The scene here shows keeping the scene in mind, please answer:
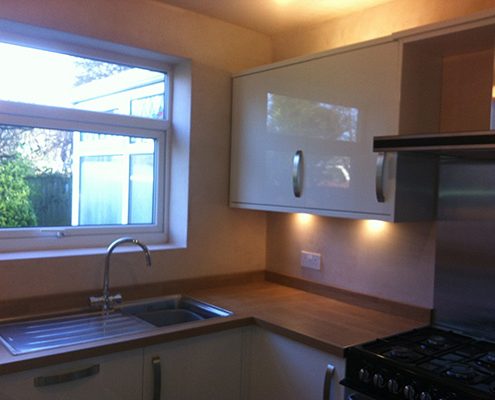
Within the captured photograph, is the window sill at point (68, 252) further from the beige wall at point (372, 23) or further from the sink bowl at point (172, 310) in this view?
the beige wall at point (372, 23)

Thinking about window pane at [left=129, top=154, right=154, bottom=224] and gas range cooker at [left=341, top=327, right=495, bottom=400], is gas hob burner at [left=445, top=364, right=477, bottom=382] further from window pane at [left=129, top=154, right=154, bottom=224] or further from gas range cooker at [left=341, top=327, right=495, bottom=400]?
window pane at [left=129, top=154, right=154, bottom=224]

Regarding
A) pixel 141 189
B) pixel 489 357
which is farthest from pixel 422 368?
pixel 141 189

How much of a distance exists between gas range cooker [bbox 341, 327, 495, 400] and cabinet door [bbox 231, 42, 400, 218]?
0.55 m

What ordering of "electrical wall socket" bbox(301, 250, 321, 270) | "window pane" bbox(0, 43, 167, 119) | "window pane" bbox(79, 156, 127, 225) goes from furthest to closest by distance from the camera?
"electrical wall socket" bbox(301, 250, 321, 270)
"window pane" bbox(79, 156, 127, 225)
"window pane" bbox(0, 43, 167, 119)

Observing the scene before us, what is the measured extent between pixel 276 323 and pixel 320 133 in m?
0.89

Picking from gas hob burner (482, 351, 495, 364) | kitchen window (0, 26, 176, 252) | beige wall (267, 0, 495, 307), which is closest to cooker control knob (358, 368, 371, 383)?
gas hob burner (482, 351, 495, 364)

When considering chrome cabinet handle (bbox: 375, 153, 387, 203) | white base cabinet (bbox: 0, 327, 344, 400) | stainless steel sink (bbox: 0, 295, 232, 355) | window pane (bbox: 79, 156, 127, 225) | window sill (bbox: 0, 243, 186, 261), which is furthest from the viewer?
window pane (bbox: 79, 156, 127, 225)

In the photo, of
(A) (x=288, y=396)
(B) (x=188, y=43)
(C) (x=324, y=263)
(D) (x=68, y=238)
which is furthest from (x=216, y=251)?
(B) (x=188, y=43)

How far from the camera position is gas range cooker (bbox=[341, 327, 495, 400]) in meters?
1.58

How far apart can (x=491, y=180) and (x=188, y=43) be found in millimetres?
1647

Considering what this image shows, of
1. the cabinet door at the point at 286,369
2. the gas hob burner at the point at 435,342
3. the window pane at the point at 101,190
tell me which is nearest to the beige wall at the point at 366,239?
the gas hob burner at the point at 435,342

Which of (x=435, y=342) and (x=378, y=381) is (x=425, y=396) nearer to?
(x=378, y=381)

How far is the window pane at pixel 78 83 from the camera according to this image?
2322mm

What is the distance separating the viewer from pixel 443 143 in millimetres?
1643
